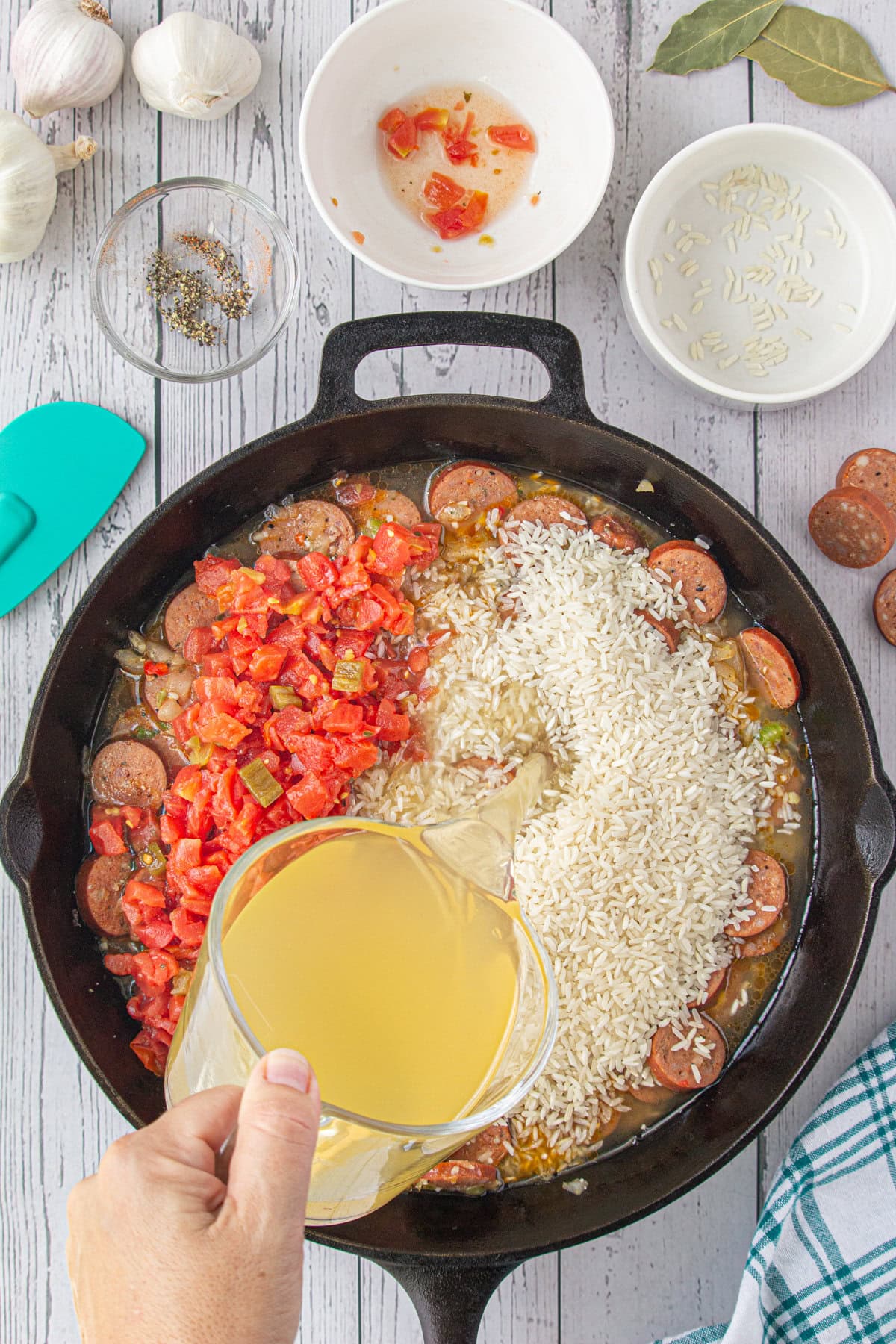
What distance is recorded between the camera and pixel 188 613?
247cm

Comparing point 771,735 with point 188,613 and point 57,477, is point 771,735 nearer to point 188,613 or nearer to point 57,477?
point 188,613

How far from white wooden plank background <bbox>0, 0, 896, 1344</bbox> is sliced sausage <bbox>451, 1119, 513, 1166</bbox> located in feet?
1.38

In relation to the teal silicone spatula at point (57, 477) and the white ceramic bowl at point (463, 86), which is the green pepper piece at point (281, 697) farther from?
the white ceramic bowl at point (463, 86)

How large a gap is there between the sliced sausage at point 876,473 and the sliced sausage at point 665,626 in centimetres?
60

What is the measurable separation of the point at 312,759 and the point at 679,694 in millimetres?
879

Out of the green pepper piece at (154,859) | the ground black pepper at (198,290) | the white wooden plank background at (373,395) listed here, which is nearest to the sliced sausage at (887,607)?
the white wooden plank background at (373,395)

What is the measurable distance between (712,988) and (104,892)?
148 centimetres

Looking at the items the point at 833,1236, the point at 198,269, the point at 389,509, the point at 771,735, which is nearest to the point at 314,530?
the point at 389,509

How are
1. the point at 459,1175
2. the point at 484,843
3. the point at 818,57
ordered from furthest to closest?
the point at 818,57
the point at 459,1175
the point at 484,843

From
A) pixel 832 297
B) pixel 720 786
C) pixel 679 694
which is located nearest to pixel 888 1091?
pixel 720 786

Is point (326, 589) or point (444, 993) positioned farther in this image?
point (326, 589)

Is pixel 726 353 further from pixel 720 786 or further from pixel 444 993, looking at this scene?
pixel 444 993

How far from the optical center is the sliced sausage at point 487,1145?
93.0 inches

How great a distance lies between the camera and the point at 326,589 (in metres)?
2.40
